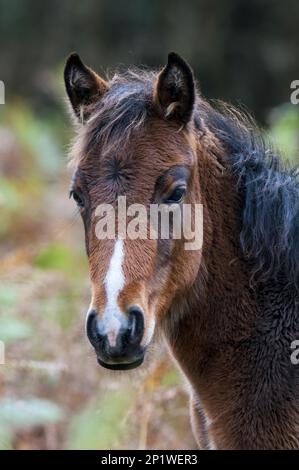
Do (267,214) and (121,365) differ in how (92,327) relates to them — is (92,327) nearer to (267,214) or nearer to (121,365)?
(121,365)

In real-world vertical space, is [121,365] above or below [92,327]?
below

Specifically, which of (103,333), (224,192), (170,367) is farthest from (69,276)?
(103,333)

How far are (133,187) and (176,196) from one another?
0.70 feet

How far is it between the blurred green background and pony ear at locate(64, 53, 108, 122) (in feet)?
2.20

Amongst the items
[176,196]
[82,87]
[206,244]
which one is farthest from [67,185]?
[176,196]

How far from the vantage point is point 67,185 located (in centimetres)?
1133

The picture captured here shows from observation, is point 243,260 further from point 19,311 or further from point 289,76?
point 289,76

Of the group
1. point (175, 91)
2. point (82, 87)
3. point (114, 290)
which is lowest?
point (114, 290)

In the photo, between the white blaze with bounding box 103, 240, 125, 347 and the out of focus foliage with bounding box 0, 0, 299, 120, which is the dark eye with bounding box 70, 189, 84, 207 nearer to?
the white blaze with bounding box 103, 240, 125, 347

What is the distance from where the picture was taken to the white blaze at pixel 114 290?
131 inches

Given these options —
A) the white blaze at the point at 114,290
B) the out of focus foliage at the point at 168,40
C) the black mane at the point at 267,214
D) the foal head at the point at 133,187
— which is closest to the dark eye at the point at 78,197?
the foal head at the point at 133,187

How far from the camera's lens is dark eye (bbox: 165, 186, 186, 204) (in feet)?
12.1

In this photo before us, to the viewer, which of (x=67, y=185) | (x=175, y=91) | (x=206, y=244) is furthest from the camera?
(x=67, y=185)

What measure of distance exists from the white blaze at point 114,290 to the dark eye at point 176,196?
1.08 feet
